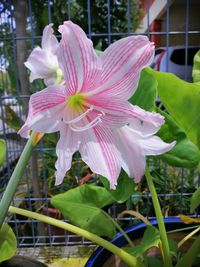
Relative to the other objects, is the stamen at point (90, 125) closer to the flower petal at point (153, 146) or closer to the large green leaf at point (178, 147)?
the flower petal at point (153, 146)

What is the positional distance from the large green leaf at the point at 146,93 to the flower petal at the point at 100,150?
113 mm

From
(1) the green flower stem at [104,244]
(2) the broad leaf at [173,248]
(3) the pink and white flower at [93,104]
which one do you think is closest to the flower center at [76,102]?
(3) the pink and white flower at [93,104]

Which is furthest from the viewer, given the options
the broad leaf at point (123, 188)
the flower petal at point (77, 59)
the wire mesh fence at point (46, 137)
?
the wire mesh fence at point (46, 137)

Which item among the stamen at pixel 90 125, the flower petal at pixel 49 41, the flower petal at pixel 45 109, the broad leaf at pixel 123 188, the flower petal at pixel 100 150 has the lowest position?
the broad leaf at pixel 123 188

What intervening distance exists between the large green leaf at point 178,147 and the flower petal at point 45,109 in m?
0.22

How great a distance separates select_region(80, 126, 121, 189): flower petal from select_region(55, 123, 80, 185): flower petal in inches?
0.6

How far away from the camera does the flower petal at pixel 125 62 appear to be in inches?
13.8

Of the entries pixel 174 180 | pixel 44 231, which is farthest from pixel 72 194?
pixel 174 180

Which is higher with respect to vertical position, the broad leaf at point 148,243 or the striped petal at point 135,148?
the striped petal at point 135,148

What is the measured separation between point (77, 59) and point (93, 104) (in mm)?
68

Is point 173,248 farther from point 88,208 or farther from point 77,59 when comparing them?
point 77,59

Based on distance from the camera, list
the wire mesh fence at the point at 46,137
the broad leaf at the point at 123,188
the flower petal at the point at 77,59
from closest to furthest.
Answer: the flower petal at the point at 77,59, the broad leaf at the point at 123,188, the wire mesh fence at the point at 46,137

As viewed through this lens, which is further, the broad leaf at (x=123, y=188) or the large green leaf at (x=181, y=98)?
the broad leaf at (x=123, y=188)

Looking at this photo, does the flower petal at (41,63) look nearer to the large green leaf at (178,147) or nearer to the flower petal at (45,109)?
the flower petal at (45,109)
